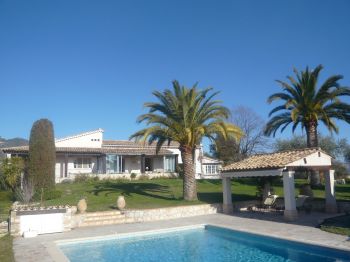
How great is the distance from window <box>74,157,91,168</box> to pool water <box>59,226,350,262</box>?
2917 centimetres

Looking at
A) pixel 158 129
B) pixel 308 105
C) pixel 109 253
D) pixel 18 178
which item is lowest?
pixel 109 253

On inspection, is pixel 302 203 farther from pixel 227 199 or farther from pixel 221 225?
pixel 221 225

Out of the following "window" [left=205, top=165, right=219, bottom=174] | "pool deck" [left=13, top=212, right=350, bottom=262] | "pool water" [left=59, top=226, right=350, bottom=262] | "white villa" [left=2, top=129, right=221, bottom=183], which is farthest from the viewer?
"window" [left=205, top=165, right=219, bottom=174]

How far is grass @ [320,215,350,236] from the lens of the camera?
540 inches

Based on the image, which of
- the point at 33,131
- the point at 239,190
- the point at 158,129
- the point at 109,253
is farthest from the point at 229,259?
the point at 33,131

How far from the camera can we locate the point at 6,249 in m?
12.7

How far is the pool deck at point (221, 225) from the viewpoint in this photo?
11.9 meters

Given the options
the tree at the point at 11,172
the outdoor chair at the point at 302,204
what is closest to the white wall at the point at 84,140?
the tree at the point at 11,172

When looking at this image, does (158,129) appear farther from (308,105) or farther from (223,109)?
(308,105)

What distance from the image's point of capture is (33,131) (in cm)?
2791

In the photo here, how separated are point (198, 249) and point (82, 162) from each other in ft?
107

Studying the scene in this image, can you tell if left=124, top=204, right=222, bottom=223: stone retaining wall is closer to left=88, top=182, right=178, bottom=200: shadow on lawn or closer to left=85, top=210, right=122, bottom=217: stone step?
left=85, top=210, right=122, bottom=217: stone step

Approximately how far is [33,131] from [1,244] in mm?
15533

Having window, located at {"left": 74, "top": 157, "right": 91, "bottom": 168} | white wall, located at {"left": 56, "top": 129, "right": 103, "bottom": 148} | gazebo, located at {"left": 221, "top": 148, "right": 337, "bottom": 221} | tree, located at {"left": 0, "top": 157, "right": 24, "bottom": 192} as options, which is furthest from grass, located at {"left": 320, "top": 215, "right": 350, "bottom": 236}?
white wall, located at {"left": 56, "top": 129, "right": 103, "bottom": 148}
